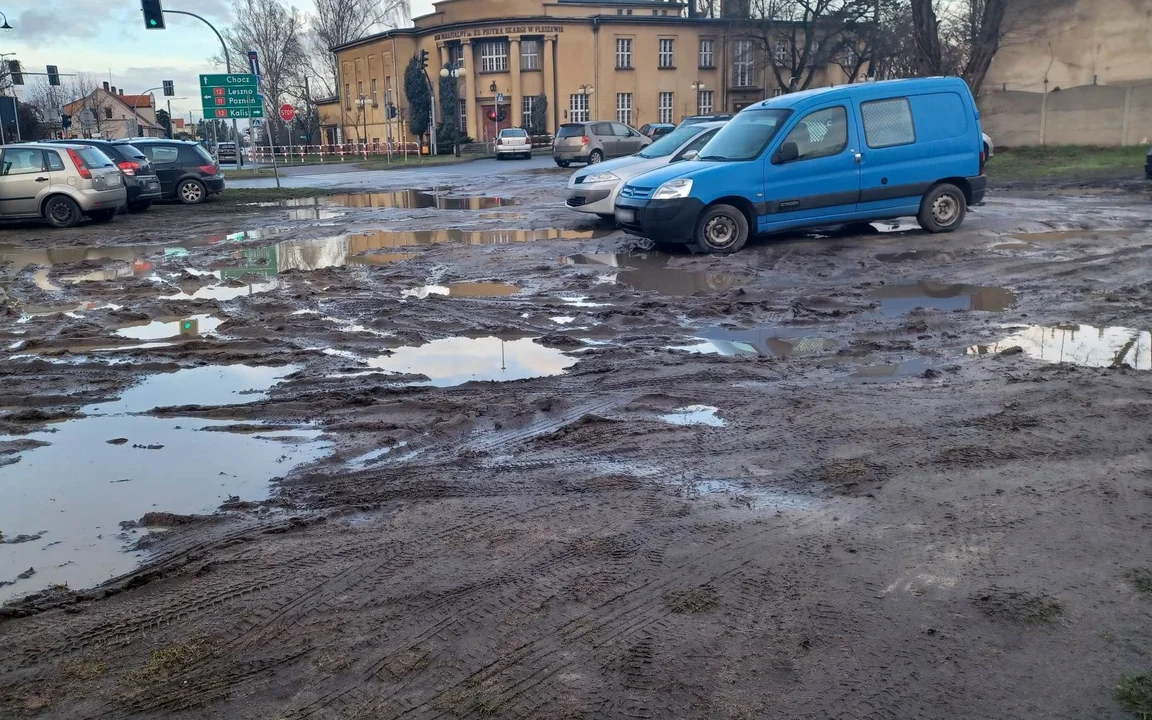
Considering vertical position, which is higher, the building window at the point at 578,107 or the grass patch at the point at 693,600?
the building window at the point at 578,107

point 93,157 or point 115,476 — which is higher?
point 93,157

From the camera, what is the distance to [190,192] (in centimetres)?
2406

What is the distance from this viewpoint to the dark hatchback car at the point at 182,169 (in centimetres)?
2373

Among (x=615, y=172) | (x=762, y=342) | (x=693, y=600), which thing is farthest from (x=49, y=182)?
(x=693, y=600)

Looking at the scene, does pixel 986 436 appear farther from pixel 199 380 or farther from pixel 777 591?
pixel 199 380

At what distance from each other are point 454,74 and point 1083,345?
64.7 meters

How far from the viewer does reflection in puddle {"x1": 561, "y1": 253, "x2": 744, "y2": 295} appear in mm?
10216

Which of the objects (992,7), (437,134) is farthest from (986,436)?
(437,134)

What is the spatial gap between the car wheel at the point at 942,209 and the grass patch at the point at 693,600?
423 inches

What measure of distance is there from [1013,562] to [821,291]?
624 cm

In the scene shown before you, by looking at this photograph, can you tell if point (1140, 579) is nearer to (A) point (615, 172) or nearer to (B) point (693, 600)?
(B) point (693, 600)

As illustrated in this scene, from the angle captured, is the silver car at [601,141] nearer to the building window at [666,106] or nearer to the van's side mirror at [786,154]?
the van's side mirror at [786,154]

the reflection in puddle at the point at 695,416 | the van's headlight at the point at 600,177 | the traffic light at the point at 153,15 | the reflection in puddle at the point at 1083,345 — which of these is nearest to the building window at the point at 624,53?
the traffic light at the point at 153,15

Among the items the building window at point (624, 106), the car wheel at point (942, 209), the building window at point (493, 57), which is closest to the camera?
the car wheel at point (942, 209)
